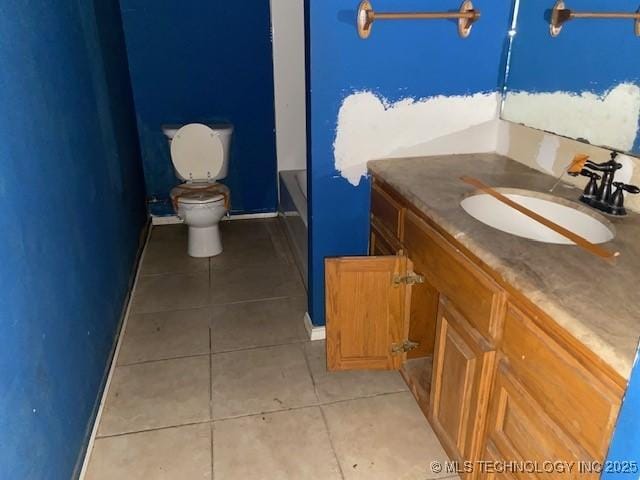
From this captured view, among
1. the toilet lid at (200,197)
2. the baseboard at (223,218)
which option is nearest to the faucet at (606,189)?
the toilet lid at (200,197)

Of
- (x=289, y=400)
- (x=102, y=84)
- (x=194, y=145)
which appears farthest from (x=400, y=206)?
(x=194, y=145)

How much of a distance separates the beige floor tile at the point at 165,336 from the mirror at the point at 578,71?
1.67m

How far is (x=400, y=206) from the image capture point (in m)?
1.83

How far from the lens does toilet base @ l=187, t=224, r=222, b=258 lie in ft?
10.5

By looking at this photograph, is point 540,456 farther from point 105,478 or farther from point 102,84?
point 102,84

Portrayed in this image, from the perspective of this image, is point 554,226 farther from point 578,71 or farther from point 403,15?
point 403,15

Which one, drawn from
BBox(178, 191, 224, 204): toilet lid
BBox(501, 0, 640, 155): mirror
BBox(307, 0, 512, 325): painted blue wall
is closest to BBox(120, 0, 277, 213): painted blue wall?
BBox(178, 191, 224, 204): toilet lid

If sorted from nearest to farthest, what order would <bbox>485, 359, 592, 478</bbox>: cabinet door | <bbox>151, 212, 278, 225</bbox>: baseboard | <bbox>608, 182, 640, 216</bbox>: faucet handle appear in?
<bbox>485, 359, 592, 478</bbox>: cabinet door
<bbox>608, 182, 640, 216</bbox>: faucet handle
<bbox>151, 212, 278, 225</bbox>: baseboard

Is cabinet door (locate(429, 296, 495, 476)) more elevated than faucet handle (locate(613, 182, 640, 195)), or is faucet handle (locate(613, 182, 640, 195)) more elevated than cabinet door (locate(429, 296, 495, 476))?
faucet handle (locate(613, 182, 640, 195))

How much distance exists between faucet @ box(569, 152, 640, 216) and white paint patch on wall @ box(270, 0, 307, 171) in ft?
6.36

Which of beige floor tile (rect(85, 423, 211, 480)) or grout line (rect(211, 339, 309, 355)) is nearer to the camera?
beige floor tile (rect(85, 423, 211, 480))

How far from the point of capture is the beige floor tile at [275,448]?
1672mm

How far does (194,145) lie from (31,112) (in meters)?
1.76

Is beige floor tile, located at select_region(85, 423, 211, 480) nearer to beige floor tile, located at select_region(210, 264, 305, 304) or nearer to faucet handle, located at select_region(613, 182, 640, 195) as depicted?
beige floor tile, located at select_region(210, 264, 305, 304)
